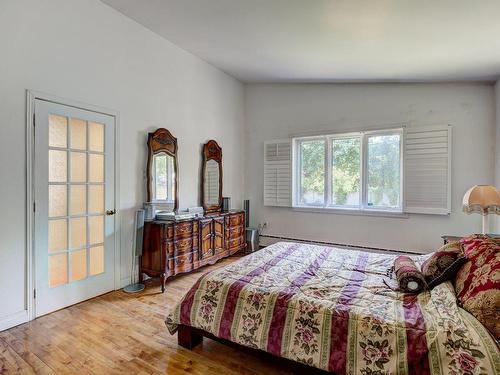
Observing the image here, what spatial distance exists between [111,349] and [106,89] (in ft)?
8.54

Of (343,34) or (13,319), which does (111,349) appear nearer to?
(13,319)

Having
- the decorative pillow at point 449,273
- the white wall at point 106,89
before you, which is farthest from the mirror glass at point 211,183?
the decorative pillow at point 449,273

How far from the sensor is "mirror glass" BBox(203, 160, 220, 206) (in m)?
4.55

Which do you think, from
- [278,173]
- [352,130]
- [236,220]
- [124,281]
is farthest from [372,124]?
[124,281]

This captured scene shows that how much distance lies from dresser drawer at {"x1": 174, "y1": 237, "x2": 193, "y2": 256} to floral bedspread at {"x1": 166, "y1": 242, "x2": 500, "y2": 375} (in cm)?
128

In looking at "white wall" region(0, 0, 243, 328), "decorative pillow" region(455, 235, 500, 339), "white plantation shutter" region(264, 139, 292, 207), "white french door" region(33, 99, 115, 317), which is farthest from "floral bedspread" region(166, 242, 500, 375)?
"white plantation shutter" region(264, 139, 292, 207)

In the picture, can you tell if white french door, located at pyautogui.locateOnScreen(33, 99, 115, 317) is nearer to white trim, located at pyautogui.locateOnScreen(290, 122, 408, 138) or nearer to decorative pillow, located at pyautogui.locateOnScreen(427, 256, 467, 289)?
white trim, located at pyautogui.locateOnScreen(290, 122, 408, 138)

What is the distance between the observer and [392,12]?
241 centimetres

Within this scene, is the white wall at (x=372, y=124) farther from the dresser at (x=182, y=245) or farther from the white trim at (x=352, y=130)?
the dresser at (x=182, y=245)

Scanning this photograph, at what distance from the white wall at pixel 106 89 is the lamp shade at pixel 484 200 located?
3425 mm

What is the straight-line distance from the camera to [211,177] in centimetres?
468

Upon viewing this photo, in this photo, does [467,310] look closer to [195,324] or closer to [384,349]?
[384,349]

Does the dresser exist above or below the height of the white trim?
below

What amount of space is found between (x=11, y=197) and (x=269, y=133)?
12.6 ft
